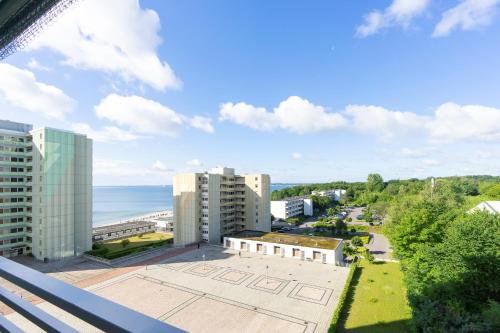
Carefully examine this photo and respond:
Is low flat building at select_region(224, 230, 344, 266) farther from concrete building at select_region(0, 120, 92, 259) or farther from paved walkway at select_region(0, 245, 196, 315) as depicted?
concrete building at select_region(0, 120, 92, 259)

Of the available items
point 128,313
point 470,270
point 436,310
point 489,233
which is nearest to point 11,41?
point 128,313

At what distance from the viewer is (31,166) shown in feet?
105

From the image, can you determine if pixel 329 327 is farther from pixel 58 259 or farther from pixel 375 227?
pixel 375 227

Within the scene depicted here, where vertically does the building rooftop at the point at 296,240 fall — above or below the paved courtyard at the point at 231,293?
above

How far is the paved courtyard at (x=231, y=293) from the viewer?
17.5 meters

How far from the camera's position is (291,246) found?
31.4 meters

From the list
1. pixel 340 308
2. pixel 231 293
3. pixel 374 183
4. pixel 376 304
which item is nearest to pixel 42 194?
pixel 231 293

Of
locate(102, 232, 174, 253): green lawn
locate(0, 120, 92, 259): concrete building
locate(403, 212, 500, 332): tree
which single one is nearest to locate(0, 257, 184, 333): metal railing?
locate(403, 212, 500, 332): tree

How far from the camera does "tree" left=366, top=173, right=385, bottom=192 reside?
107 metres

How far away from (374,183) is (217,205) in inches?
3678

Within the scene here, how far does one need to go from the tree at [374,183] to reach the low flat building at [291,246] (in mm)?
79986

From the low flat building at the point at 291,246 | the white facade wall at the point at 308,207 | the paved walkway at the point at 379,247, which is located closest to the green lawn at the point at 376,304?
the low flat building at the point at 291,246

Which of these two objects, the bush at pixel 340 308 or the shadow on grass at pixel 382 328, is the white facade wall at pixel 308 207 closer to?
the bush at pixel 340 308

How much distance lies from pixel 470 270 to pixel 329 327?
327 inches
